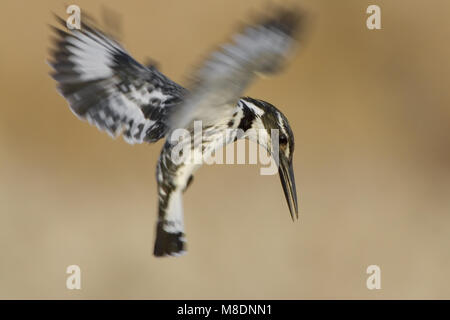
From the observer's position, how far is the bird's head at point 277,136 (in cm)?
98

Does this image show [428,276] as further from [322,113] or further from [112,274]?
[112,274]

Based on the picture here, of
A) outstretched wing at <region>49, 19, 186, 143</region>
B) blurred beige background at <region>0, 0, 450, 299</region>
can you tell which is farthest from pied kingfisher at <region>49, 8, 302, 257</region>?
blurred beige background at <region>0, 0, 450, 299</region>

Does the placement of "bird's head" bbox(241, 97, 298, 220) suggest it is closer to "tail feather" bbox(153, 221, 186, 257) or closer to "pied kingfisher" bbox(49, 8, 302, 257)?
"pied kingfisher" bbox(49, 8, 302, 257)

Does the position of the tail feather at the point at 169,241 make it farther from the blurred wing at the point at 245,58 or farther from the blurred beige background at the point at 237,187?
the blurred beige background at the point at 237,187

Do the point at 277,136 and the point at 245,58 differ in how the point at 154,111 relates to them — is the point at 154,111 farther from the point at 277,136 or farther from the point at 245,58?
the point at 245,58

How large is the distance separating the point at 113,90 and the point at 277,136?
25cm

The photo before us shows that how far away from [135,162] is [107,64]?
4.51 feet

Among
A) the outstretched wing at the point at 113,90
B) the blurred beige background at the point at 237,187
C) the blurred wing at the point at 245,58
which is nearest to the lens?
the blurred wing at the point at 245,58

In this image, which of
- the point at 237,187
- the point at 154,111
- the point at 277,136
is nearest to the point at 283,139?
the point at 277,136

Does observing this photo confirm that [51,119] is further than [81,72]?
Yes

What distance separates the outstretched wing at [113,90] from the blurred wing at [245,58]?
9.4 inches

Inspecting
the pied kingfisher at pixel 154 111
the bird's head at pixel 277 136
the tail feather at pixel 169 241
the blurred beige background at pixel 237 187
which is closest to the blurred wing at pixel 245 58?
the pied kingfisher at pixel 154 111
